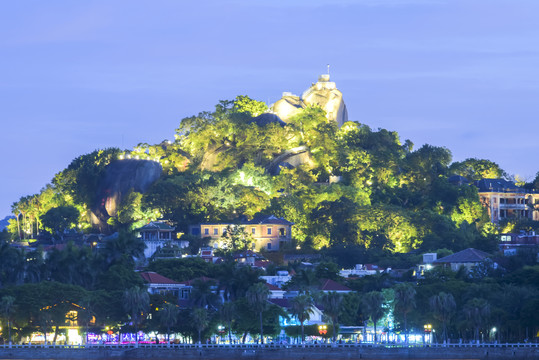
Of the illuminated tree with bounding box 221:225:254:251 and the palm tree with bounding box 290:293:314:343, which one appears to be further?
the illuminated tree with bounding box 221:225:254:251

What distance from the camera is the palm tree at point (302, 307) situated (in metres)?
111

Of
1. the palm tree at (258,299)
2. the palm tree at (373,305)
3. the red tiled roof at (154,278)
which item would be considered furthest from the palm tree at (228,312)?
the red tiled roof at (154,278)

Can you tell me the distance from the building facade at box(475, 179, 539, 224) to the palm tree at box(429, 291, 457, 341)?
68349 millimetres

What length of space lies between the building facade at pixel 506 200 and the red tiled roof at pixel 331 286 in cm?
5557

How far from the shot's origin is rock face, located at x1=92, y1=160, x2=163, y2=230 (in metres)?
172

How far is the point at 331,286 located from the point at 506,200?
62.2m

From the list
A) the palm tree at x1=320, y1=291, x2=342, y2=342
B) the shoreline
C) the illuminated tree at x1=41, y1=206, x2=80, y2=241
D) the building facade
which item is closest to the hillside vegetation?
the illuminated tree at x1=41, y1=206, x2=80, y2=241

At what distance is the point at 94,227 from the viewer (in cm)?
17275

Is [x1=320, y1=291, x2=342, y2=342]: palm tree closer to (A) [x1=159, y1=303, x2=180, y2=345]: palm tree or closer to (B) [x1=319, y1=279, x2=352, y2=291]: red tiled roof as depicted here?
(B) [x1=319, y1=279, x2=352, y2=291]: red tiled roof

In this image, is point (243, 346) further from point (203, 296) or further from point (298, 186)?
point (298, 186)

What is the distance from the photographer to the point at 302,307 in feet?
364

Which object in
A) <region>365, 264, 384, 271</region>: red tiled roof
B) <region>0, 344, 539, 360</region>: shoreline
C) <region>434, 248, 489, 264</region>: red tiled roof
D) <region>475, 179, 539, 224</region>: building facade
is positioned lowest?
<region>0, 344, 539, 360</region>: shoreline

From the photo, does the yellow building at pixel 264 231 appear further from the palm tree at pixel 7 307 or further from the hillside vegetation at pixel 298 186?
the palm tree at pixel 7 307

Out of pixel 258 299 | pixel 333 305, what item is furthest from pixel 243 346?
pixel 333 305
